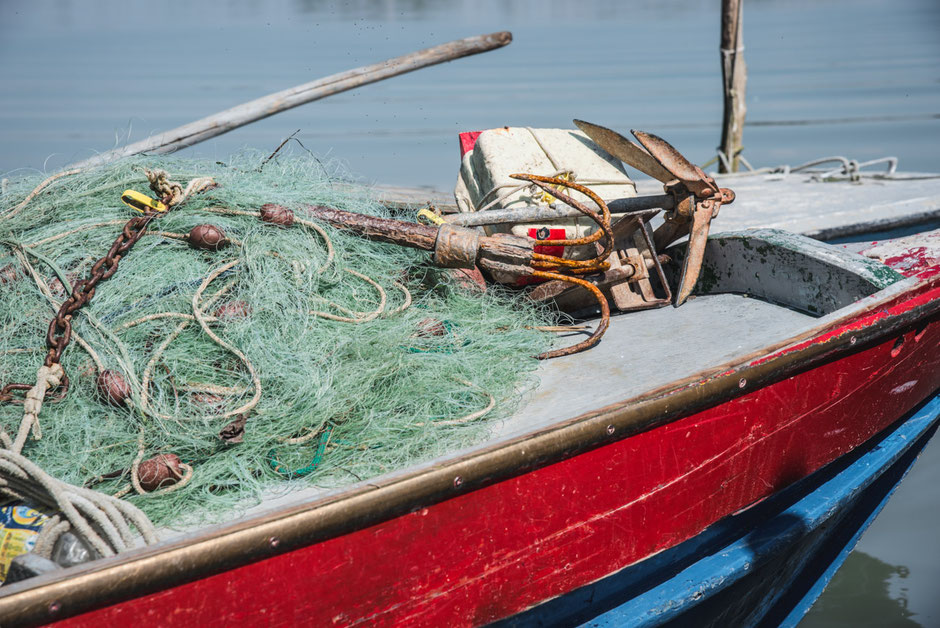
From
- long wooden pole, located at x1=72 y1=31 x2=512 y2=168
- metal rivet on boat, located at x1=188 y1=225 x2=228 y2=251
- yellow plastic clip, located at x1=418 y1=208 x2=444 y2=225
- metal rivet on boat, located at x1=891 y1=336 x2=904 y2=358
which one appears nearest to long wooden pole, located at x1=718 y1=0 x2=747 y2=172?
long wooden pole, located at x1=72 y1=31 x2=512 y2=168

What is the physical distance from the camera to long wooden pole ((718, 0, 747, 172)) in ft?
25.5

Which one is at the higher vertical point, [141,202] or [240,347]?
[141,202]

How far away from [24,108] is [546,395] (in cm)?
A: 1951

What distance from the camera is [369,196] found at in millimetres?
3744

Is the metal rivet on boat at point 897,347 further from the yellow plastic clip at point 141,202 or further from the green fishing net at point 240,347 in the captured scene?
the yellow plastic clip at point 141,202

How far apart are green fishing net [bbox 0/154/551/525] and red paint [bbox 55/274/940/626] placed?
30 centimetres

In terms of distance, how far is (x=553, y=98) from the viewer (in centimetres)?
1777

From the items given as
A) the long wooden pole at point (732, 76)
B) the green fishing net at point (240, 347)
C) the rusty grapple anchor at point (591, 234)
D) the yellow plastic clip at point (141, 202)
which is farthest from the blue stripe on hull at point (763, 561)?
the long wooden pole at point (732, 76)

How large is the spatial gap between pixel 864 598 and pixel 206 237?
3.50m

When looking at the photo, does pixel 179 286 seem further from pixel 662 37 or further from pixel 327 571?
pixel 662 37

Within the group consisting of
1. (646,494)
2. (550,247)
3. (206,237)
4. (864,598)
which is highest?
(206,237)

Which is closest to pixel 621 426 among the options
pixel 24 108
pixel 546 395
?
pixel 546 395

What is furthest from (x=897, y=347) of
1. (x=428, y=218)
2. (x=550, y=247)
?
(x=428, y=218)

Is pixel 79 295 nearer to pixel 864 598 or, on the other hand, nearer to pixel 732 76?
pixel 864 598
